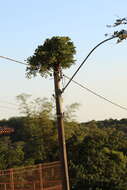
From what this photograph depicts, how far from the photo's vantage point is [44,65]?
19922 mm

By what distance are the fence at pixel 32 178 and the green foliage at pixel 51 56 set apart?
1308cm

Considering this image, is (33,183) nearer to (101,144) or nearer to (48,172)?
(48,172)

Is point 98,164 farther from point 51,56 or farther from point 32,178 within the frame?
point 51,56

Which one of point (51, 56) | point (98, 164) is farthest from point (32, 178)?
point (51, 56)

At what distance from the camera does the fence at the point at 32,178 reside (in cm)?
3198

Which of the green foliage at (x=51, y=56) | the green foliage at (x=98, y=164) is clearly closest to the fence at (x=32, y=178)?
the green foliage at (x=98, y=164)

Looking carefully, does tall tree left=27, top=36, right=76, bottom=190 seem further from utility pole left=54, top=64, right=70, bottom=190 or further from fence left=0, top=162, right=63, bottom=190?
fence left=0, top=162, right=63, bottom=190

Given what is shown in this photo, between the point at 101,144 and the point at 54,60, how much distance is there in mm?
20928

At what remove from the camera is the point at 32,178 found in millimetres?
33000

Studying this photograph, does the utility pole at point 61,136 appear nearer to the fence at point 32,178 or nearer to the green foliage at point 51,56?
the green foliage at point 51,56

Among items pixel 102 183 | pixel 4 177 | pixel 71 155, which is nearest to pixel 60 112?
pixel 4 177

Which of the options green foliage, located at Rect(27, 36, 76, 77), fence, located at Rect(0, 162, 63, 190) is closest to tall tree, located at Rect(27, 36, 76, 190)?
green foliage, located at Rect(27, 36, 76, 77)

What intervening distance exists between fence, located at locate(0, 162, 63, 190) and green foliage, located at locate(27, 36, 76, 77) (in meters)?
13.1

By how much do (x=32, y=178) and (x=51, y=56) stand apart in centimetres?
1502
